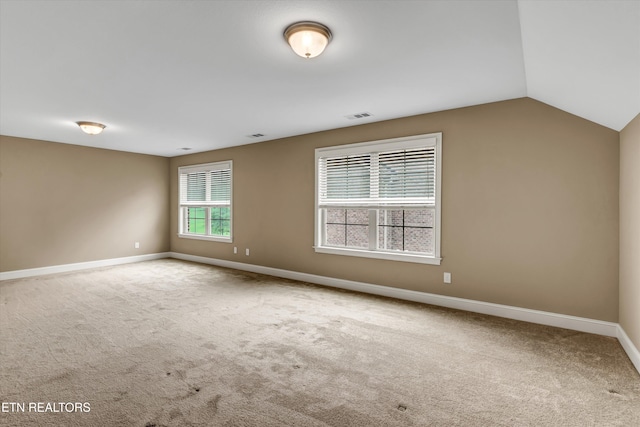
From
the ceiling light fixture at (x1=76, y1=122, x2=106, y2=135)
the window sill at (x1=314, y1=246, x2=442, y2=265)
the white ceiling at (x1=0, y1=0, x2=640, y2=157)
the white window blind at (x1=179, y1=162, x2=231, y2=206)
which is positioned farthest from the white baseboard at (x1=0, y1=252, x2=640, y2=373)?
the ceiling light fixture at (x1=76, y1=122, x2=106, y2=135)

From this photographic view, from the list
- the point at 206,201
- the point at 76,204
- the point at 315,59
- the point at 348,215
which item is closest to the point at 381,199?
the point at 348,215

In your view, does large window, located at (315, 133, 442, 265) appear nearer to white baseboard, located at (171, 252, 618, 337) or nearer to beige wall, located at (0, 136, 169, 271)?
white baseboard, located at (171, 252, 618, 337)

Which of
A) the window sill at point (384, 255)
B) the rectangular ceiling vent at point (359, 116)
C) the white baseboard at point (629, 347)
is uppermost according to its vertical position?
the rectangular ceiling vent at point (359, 116)

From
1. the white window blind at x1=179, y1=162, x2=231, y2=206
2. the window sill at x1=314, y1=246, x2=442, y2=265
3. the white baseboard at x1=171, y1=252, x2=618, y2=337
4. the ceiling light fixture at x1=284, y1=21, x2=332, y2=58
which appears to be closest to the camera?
the ceiling light fixture at x1=284, y1=21, x2=332, y2=58

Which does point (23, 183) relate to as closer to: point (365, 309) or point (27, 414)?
point (27, 414)

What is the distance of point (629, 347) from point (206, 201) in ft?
22.9

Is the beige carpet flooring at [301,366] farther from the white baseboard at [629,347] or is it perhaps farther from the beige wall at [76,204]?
the beige wall at [76,204]

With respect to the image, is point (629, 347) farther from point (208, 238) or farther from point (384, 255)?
point (208, 238)

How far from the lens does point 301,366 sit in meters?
2.54

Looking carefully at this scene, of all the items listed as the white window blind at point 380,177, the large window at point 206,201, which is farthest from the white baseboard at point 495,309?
the large window at point 206,201

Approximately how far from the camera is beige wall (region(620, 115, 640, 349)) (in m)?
2.57

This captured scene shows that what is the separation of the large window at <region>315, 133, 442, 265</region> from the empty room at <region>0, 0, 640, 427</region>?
31mm

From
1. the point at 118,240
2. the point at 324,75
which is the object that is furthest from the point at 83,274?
the point at 324,75

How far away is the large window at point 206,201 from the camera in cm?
690
